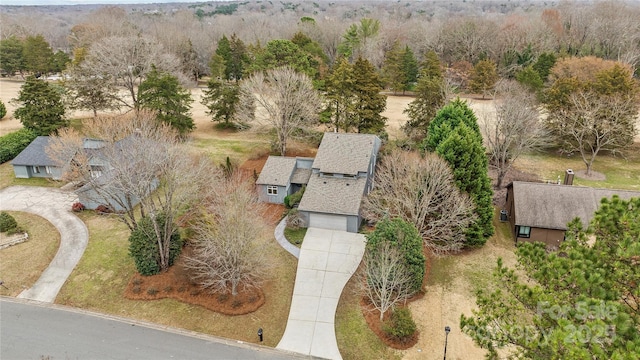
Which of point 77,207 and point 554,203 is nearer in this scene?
point 554,203

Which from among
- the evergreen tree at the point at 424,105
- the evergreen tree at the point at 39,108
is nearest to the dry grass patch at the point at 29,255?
the evergreen tree at the point at 39,108

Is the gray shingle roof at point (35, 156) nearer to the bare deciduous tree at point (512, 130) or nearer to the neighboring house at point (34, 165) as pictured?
the neighboring house at point (34, 165)

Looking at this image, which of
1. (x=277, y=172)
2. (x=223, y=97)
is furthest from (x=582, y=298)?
(x=223, y=97)

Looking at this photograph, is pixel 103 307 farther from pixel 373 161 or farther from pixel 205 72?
pixel 205 72

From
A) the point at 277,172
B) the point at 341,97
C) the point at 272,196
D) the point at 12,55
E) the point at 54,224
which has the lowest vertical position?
the point at 54,224

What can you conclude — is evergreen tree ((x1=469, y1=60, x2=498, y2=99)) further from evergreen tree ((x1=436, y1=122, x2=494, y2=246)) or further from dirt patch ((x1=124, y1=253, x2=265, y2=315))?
dirt patch ((x1=124, y1=253, x2=265, y2=315))

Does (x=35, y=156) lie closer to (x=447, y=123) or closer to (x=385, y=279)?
(x=385, y=279)

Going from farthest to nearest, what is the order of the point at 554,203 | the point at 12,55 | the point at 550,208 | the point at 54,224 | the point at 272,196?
1. the point at 12,55
2. the point at 272,196
3. the point at 54,224
4. the point at 554,203
5. the point at 550,208
